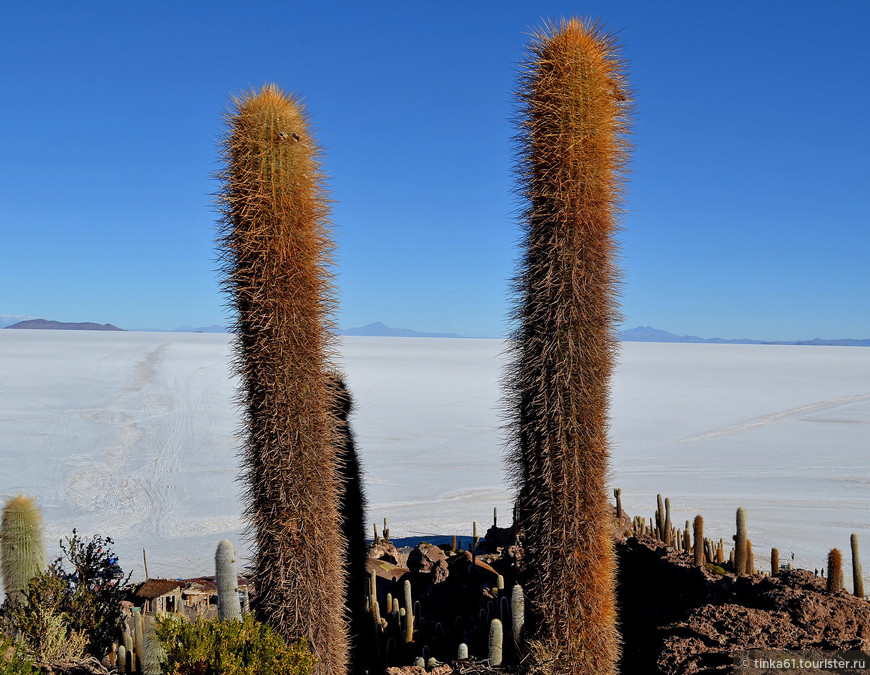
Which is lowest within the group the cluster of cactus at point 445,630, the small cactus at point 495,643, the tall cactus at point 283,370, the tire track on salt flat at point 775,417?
the cluster of cactus at point 445,630

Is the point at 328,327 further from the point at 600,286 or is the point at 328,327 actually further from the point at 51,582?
the point at 51,582

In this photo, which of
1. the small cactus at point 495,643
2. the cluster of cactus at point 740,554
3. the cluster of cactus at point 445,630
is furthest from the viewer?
the cluster of cactus at point 740,554

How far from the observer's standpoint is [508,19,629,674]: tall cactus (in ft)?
16.0

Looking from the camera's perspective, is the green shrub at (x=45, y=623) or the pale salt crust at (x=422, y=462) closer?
the green shrub at (x=45, y=623)

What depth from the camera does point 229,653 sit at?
4184mm

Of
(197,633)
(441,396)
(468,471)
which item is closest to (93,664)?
(197,633)

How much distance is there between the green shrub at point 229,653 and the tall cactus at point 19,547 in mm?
2772

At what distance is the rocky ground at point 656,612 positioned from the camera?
15.9 feet

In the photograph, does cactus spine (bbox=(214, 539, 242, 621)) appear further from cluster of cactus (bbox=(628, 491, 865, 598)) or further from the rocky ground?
cluster of cactus (bbox=(628, 491, 865, 598))

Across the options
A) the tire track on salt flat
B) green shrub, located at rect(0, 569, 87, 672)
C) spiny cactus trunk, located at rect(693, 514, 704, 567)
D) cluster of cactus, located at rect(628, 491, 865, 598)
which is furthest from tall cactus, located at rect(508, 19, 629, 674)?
the tire track on salt flat

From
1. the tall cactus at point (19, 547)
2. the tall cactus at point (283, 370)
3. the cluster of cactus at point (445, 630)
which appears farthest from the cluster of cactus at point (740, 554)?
the tall cactus at point (19, 547)

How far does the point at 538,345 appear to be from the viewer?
5000 millimetres

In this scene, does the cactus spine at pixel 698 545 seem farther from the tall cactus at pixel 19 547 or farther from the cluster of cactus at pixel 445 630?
the tall cactus at pixel 19 547

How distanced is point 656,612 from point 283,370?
3.72m
